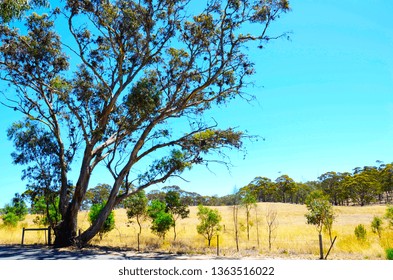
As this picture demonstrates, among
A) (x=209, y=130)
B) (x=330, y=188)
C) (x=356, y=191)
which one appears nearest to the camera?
(x=209, y=130)

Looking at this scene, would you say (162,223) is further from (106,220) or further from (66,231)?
(66,231)

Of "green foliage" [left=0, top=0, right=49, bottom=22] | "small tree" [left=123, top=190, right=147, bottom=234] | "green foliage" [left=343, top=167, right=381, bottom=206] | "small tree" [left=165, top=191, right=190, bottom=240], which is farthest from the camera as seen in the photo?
"green foliage" [left=343, top=167, right=381, bottom=206]

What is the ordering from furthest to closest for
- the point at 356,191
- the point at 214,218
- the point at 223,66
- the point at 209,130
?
the point at 356,191, the point at 214,218, the point at 209,130, the point at 223,66

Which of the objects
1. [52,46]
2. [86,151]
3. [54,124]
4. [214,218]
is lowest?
[214,218]

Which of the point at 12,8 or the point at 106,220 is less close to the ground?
the point at 12,8

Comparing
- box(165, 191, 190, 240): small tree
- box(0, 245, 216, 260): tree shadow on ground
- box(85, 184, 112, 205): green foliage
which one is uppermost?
box(85, 184, 112, 205): green foliage

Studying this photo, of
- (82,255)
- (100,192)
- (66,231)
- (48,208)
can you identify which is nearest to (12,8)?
(82,255)

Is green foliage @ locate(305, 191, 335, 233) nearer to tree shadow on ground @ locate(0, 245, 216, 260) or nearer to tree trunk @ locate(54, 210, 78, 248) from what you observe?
tree shadow on ground @ locate(0, 245, 216, 260)

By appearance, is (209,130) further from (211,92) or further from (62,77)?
(62,77)

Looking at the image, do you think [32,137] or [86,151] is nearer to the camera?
[86,151]

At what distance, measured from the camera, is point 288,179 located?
82.3 m

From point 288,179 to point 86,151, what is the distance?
69.1 metres

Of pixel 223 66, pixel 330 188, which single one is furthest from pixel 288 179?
pixel 223 66

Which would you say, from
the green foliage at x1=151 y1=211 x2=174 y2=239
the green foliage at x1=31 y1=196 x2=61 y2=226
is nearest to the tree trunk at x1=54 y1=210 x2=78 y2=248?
the green foliage at x1=31 y1=196 x2=61 y2=226
